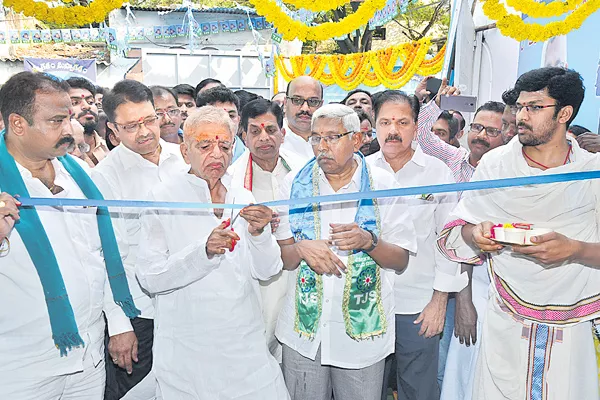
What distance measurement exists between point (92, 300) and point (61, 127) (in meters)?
0.94

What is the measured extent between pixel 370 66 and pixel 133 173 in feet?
44.7

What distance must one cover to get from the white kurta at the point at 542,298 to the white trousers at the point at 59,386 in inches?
85.4

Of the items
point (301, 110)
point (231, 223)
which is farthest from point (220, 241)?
point (301, 110)

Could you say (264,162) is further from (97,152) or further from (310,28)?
(310,28)

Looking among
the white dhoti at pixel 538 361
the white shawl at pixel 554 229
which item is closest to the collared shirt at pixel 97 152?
the white shawl at pixel 554 229

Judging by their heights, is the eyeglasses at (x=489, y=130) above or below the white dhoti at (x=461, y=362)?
above

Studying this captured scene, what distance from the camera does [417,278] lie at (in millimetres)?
3598

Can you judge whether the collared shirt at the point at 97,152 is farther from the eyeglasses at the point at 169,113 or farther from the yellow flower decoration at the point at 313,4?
the yellow flower decoration at the point at 313,4

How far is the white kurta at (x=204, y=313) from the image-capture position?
2939 mm

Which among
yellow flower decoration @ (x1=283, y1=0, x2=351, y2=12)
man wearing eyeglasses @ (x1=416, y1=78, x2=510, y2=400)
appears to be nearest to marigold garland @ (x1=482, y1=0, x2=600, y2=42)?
yellow flower decoration @ (x1=283, y1=0, x2=351, y2=12)

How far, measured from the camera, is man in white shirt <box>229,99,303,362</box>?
371 centimetres

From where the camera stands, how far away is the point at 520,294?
2.97 m

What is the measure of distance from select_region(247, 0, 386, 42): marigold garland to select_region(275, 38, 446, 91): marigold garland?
19.7 ft

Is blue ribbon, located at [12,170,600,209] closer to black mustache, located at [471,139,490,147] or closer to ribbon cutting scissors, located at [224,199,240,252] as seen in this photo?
ribbon cutting scissors, located at [224,199,240,252]
